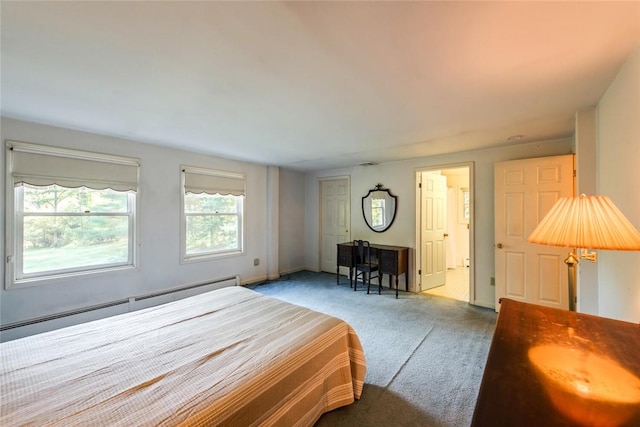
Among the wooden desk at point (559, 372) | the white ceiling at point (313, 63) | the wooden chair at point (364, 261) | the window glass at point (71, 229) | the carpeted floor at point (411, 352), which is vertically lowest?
the carpeted floor at point (411, 352)

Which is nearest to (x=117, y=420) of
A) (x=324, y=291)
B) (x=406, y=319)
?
(x=406, y=319)

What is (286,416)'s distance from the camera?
4.39ft

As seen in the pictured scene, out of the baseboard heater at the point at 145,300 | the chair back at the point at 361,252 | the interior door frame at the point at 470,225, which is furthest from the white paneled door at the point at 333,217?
the baseboard heater at the point at 145,300

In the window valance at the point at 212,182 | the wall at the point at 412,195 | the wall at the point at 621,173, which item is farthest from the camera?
the window valance at the point at 212,182

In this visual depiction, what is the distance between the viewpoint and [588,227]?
3.73ft

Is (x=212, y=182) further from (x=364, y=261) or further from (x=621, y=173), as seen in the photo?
(x=621, y=173)

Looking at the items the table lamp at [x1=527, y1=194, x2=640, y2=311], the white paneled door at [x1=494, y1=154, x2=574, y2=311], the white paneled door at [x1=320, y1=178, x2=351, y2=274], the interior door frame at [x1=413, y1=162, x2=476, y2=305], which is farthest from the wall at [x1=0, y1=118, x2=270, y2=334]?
the table lamp at [x1=527, y1=194, x2=640, y2=311]

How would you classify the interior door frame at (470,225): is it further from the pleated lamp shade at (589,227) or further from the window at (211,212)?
the window at (211,212)

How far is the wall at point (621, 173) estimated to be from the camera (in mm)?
1470

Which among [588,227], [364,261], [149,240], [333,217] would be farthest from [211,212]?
[588,227]

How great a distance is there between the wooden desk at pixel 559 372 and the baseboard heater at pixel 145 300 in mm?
3842

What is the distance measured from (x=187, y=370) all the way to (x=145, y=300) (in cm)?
269

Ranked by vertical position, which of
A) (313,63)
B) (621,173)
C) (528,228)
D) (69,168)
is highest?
(313,63)

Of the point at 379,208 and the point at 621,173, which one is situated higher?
the point at 621,173
